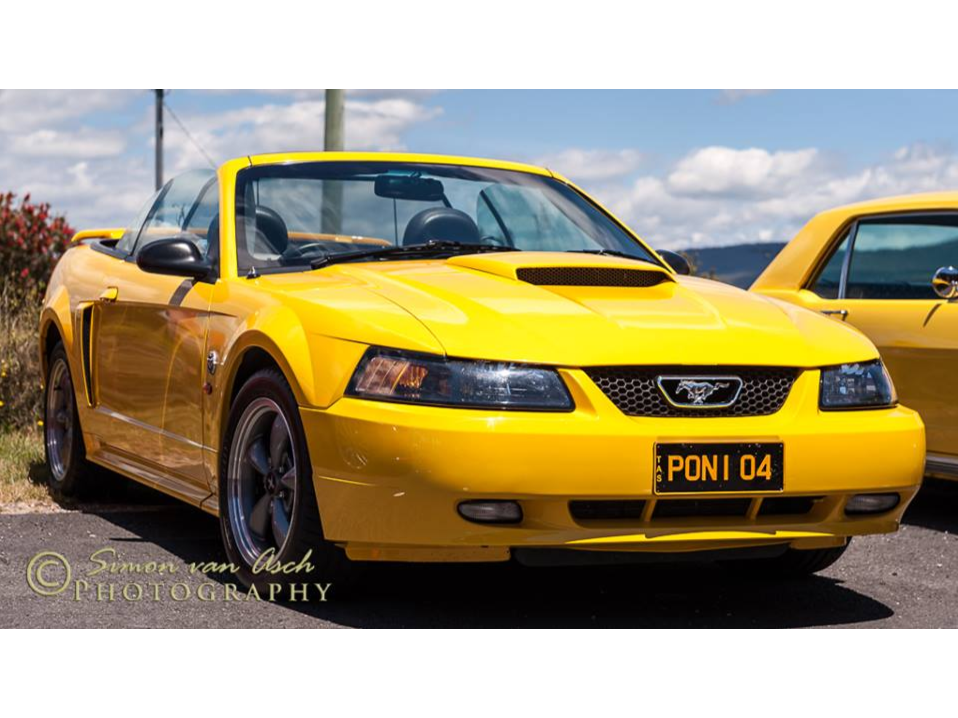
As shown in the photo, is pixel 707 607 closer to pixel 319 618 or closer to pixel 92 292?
pixel 319 618

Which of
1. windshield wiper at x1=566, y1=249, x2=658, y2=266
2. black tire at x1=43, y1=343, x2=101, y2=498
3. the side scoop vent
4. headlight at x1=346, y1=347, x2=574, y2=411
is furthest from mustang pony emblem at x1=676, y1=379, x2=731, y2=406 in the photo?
black tire at x1=43, y1=343, x2=101, y2=498

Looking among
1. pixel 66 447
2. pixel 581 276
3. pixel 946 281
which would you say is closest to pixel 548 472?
pixel 581 276

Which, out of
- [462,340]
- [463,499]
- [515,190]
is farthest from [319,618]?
[515,190]

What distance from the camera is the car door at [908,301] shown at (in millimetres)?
6945

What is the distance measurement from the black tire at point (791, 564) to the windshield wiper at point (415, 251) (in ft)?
4.95

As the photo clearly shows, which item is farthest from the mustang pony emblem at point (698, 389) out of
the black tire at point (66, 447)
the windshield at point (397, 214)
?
the black tire at point (66, 447)

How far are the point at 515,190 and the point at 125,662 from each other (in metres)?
3.02

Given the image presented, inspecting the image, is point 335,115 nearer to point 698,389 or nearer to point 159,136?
point 698,389

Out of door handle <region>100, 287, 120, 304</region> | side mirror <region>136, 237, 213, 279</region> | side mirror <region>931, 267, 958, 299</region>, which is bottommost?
door handle <region>100, 287, 120, 304</region>

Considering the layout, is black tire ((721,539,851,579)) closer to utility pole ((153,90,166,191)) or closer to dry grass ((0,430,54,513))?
dry grass ((0,430,54,513))

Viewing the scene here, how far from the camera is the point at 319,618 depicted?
4.84m

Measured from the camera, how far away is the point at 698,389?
4676 millimetres

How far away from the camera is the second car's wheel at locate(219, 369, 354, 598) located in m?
4.84

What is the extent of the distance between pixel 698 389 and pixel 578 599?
41.1 inches
